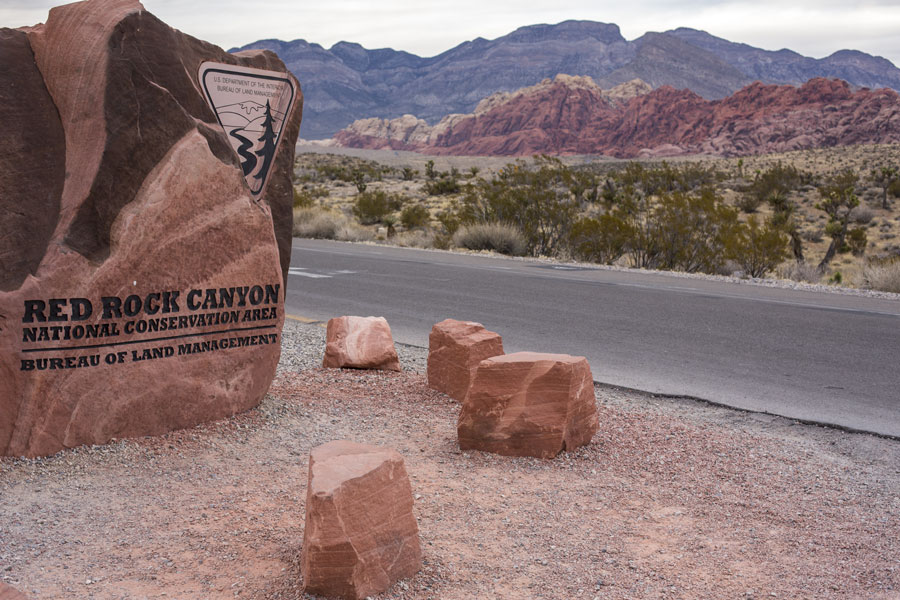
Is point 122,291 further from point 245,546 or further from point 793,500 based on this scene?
point 793,500

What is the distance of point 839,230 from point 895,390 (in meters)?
17.9

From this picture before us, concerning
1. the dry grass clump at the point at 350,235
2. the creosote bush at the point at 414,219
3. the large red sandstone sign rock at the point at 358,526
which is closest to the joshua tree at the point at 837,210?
the dry grass clump at the point at 350,235

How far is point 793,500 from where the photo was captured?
4.64 meters

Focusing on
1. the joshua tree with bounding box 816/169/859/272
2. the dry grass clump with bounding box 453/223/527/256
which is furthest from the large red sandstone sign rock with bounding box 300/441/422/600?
the joshua tree with bounding box 816/169/859/272

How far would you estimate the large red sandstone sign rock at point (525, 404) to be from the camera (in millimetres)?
5086

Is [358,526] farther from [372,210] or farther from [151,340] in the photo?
[372,210]

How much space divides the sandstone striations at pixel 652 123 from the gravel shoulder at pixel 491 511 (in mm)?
95229

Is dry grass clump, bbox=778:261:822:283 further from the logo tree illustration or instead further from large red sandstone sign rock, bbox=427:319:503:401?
the logo tree illustration

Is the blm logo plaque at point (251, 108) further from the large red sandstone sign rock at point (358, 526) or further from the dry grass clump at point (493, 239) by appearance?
the dry grass clump at point (493, 239)

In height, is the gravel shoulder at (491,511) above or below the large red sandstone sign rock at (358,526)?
below

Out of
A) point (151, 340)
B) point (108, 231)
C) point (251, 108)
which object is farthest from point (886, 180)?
point (108, 231)

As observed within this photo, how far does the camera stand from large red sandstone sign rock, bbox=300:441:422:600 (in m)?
3.30

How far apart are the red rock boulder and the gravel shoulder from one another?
0.98m

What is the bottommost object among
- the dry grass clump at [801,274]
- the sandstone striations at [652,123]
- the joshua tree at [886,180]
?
the dry grass clump at [801,274]
